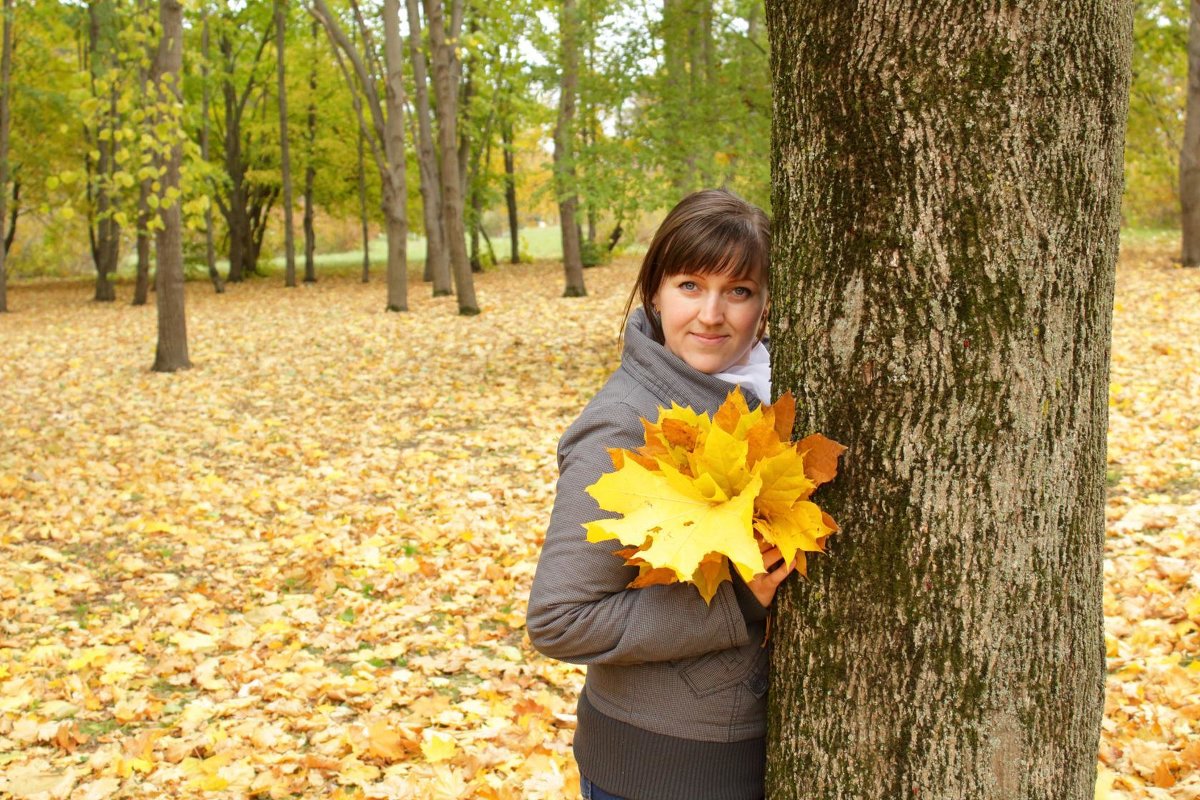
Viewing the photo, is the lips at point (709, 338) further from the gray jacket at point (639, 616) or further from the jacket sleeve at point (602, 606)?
the jacket sleeve at point (602, 606)

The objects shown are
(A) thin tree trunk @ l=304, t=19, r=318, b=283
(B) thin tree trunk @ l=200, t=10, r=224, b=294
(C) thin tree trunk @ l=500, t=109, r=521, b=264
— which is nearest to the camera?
(B) thin tree trunk @ l=200, t=10, r=224, b=294

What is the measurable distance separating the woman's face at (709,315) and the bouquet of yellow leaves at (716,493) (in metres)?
0.30

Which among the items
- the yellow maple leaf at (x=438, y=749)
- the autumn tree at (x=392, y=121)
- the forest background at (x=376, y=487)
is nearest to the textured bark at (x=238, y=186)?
the forest background at (x=376, y=487)

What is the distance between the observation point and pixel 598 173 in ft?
35.6

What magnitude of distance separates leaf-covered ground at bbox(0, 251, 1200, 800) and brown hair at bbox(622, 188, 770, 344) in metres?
2.14

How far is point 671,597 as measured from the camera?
1.65 m

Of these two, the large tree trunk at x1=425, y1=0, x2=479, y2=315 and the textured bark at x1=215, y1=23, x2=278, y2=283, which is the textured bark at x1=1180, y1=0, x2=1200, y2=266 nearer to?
the large tree trunk at x1=425, y1=0, x2=479, y2=315

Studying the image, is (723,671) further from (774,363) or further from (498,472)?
(498,472)

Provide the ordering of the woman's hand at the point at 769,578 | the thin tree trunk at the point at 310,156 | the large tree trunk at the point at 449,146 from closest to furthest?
the woman's hand at the point at 769,578 → the large tree trunk at the point at 449,146 → the thin tree trunk at the point at 310,156

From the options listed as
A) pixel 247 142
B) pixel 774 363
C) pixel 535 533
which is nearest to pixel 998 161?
pixel 774 363

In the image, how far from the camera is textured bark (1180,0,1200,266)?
1456 centimetres

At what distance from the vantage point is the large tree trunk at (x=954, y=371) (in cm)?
150

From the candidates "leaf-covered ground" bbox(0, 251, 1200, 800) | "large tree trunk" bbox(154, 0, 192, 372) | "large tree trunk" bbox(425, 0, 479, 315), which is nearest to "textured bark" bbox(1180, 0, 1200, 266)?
"leaf-covered ground" bbox(0, 251, 1200, 800)

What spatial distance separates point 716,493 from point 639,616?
0.99 feet
